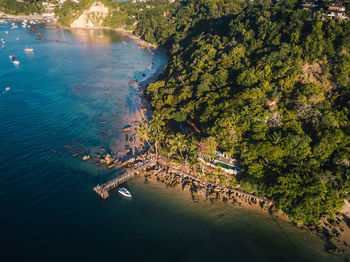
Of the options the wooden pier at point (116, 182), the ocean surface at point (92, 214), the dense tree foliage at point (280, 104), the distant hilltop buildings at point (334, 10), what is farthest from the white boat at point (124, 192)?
the distant hilltop buildings at point (334, 10)

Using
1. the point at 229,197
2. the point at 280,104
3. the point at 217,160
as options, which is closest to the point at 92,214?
the point at 229,197

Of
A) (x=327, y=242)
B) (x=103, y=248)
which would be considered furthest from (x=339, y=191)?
(x=103, y=248)

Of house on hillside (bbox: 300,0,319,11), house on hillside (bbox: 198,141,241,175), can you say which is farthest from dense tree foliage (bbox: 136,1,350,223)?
house on hillside (bbox: 300,0,319,11)

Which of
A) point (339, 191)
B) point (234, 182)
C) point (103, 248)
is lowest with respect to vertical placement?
point (103, 248)

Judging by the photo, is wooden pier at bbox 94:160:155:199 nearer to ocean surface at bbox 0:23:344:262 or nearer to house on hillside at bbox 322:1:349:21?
ocean surface at bbox 0:23:344:262

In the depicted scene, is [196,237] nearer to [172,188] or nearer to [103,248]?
[172,188]

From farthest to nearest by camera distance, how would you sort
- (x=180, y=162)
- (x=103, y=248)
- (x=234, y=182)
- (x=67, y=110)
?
(x=67, y=110)
(x=180, y=162)
(x=234, y=182)
(x=103, y=248)

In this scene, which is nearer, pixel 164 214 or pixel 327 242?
pixel 327 242
